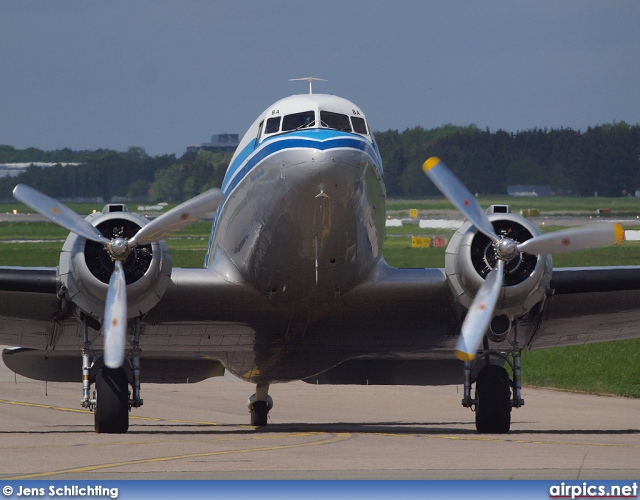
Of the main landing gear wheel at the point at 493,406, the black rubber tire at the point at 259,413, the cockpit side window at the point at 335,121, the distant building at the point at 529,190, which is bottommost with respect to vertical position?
the main landing gear wheel at the point at 493,406

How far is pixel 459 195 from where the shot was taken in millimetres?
18734

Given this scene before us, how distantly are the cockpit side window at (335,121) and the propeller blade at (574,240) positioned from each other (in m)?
3.12

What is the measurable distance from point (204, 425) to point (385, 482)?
11.1m

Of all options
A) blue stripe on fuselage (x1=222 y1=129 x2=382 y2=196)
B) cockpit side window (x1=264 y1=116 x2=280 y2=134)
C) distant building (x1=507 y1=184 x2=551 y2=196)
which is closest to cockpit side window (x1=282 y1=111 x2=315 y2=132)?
cockpit side window (x1=264 y1=116 x2=280 y2=134)

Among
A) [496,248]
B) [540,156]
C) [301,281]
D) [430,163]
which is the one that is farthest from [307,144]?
[540,156]

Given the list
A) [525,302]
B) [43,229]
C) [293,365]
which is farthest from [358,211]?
[43,229]

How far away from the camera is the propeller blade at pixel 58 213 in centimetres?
1745

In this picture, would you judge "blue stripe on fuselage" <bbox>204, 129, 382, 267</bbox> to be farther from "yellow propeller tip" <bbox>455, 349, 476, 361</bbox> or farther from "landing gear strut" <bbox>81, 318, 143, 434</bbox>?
"landing gear strut" <bbox>81, 318, 143, 434</bbox>

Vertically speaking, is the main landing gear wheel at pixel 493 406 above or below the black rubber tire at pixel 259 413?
below

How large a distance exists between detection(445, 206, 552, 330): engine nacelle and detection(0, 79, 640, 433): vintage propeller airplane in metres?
0.03

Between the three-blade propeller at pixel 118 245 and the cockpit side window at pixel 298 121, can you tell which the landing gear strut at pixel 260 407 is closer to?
the three-blade propeller at pixel 118 245

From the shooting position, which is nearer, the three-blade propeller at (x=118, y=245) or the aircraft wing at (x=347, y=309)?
the three-blade propeller at (x=118, y=245)

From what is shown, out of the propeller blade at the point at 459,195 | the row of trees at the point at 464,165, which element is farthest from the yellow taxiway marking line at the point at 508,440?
the row of trees at the point at 464,165

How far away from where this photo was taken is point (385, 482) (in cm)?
1162
